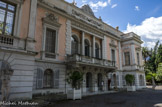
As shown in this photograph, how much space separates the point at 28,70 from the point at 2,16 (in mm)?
4618

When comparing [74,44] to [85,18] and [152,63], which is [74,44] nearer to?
[85,18]

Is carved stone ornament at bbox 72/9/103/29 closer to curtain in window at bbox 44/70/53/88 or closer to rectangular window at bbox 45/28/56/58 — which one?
rectangular window at bbox 45/28/56/58

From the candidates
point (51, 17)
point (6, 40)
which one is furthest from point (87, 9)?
point (6, 40)

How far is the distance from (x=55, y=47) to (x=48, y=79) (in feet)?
11.5

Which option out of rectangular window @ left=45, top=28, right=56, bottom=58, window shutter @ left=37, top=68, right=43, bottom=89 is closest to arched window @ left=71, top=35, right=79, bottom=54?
rectangular window @ left=45, top=28, right=56, bottom=58

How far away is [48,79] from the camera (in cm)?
1261

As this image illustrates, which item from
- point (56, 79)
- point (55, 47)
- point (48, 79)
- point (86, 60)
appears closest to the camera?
point (48, 79)

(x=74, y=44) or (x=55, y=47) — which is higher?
(x=74, y=44)

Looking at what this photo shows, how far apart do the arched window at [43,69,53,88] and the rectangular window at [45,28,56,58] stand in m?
1.66

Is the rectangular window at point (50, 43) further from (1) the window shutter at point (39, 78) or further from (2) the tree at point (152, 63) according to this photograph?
(2) the tree at point (152, 63)

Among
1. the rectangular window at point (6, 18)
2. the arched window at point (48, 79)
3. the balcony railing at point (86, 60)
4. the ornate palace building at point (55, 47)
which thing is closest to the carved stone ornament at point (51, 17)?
the ornate palace building at point (55, 47)

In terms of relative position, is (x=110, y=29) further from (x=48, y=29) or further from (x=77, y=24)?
(x=48, y=29)

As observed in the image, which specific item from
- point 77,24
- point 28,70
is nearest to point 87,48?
point 77,24

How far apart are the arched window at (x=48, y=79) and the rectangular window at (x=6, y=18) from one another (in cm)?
504
